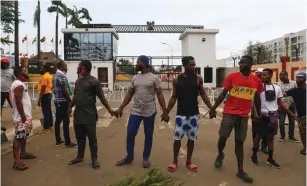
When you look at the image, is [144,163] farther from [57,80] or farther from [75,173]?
[57,80]

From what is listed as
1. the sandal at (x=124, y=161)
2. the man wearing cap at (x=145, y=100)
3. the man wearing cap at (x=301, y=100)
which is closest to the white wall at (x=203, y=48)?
the man wearing cap at (x=301, y=100)

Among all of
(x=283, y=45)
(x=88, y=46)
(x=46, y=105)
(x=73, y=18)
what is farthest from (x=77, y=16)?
(x=283, y=45)

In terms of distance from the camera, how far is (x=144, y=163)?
527 centimetres

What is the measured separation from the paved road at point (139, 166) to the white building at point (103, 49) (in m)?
24.2

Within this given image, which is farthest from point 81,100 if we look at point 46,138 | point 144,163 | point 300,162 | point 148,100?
point 300,162

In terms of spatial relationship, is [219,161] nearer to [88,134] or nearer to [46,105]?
[88,134]

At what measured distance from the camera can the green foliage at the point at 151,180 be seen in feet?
13.3

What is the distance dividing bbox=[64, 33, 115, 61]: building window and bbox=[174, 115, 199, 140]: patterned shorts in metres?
27.7

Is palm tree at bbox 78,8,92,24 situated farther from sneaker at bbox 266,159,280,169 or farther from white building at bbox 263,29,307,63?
white building at bbox 263,29,307,63

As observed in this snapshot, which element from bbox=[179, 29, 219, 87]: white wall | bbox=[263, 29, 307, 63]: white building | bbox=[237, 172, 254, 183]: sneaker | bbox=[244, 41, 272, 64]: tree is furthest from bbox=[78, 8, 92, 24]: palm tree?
bbox=[263, 29, 307, 63]: white building

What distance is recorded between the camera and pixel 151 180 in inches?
167

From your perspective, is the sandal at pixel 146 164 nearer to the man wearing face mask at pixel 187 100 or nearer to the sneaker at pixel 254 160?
the man wearing face mask at pixel 187 100

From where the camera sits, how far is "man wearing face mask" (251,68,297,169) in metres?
5.48

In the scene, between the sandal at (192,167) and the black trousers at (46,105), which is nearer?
the sandal at (192,167)
